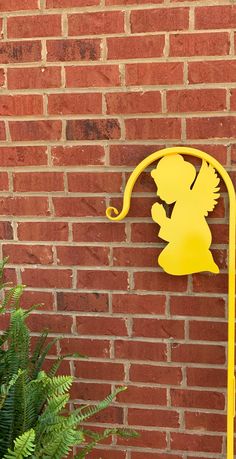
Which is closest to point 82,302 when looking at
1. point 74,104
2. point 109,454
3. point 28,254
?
point 28,254

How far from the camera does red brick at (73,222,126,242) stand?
1.95 metres

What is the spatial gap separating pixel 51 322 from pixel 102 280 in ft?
0.83

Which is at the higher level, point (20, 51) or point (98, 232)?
point (20, 51)

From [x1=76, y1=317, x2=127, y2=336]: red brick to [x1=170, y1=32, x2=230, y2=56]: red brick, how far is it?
93 centimetres

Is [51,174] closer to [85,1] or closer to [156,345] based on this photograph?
[85,1]

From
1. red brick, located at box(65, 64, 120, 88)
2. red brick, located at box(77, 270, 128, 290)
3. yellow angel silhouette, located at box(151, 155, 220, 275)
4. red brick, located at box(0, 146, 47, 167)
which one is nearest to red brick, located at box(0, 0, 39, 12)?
red brick, located at box(65, 64, 120, 88)

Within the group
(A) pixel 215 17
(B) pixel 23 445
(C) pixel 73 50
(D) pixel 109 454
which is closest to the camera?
(B) pixel 23 445

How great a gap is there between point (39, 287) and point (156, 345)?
1.53 ft

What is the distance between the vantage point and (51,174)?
1958mm

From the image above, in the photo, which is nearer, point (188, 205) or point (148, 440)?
point (188, 205)

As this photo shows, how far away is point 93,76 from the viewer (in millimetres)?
1875

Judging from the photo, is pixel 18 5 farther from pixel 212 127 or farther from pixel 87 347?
pixel 87 347

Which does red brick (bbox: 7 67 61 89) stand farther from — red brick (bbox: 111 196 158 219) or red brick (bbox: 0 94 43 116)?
red brick (bbox: 111 196 158 219)

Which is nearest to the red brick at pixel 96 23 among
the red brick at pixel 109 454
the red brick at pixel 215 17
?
the red brick at pixel 215 17
